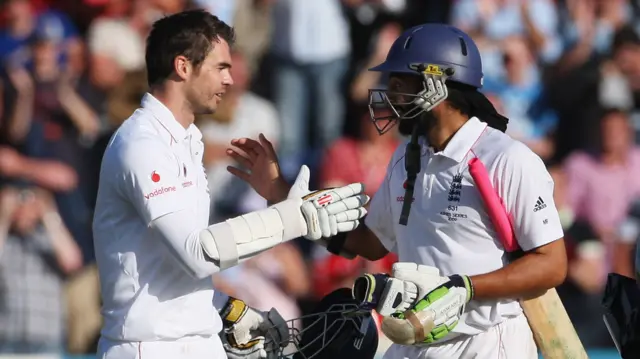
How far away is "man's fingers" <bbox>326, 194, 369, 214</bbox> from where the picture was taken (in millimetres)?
4402

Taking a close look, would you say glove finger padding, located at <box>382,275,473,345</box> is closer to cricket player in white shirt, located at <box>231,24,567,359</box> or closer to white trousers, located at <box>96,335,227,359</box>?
cricket player in white shirt, located at <box>231,24,567,359</box>

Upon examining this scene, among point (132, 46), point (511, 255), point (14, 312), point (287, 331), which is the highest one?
point (132, 46)

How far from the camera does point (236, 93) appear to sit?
9258mm

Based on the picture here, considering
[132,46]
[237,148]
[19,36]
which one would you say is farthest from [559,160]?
[237,148]

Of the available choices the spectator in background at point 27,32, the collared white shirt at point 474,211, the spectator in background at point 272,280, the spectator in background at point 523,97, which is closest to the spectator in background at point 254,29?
the spectator in background at point 27,32

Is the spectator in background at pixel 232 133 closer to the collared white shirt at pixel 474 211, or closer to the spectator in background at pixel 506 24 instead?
the spectator in background at pixel 506 24

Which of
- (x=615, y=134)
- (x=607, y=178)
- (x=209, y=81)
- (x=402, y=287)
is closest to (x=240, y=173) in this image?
(x=209, y=81)

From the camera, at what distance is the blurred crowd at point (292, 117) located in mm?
8914

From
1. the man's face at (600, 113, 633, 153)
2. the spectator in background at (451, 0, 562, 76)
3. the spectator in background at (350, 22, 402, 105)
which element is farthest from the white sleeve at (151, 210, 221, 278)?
the man's face at (600, 113, 633, 153)

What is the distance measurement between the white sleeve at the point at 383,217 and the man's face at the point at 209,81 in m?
0.92

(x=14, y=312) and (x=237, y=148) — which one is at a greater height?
(x=237, y=148)

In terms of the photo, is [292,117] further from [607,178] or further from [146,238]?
[146,238]

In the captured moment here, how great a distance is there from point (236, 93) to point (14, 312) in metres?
2.38

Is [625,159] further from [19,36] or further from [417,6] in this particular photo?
[19,36]
